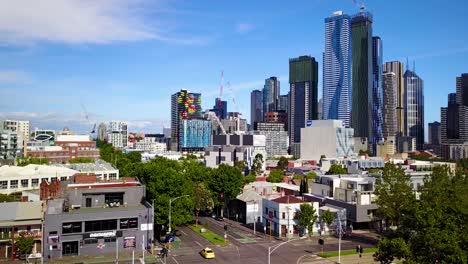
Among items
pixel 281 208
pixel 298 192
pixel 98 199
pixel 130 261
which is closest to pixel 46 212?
pixel 98 199

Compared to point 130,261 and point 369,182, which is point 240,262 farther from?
point 369,182

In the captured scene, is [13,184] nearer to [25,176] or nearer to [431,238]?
[25,176]

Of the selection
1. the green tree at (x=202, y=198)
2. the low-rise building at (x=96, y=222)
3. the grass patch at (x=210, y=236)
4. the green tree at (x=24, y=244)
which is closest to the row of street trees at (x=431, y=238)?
the grass patch at (x=210, y=236)

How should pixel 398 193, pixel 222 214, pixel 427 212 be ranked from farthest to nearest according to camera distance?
pixel 222 214 → pixel 398 193 → pixel 427 212

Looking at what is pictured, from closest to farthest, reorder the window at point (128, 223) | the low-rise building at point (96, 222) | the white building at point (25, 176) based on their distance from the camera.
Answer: the low-rise building at point (96, 222) < the window at point (128, 223) < the white building at point (25, 176)

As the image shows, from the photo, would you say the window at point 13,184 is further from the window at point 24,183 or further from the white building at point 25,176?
the window at point 24,183

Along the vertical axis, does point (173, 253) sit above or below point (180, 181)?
below
